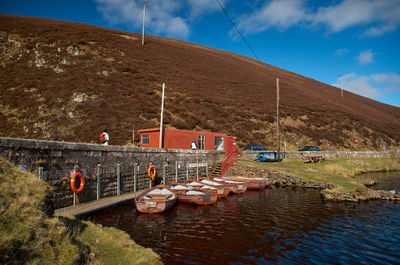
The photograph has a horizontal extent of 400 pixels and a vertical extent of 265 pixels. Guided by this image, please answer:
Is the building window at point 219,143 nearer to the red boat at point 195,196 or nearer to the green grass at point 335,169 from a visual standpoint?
the green grass at point 335,169

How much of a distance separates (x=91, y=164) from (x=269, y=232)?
31.9 ft

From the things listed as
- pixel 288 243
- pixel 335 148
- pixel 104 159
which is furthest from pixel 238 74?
pixel 288 243

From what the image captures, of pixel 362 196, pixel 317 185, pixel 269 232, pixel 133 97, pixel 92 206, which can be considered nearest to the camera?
pixel 269 232

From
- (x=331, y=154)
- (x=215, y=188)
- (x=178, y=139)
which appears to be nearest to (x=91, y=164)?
(x=215, y=188)

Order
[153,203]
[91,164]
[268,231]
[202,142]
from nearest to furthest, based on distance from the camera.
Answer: [268,231]
[153,203]
[91,164]
[202,142]

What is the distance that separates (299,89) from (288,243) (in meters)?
58.8

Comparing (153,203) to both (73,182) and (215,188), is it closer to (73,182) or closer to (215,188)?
(73,182)

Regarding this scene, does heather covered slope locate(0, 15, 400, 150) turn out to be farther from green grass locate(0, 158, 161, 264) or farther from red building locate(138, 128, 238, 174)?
green grass locate(0, 158, 161, 264)

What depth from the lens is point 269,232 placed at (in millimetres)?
9633

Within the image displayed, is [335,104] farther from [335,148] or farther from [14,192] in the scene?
[14,192]

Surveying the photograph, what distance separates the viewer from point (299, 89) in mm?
60500

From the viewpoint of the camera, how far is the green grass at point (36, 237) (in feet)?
12.7

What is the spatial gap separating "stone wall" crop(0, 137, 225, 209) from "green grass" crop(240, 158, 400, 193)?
10.3 m

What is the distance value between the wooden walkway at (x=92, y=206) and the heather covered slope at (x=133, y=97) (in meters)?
14.2
